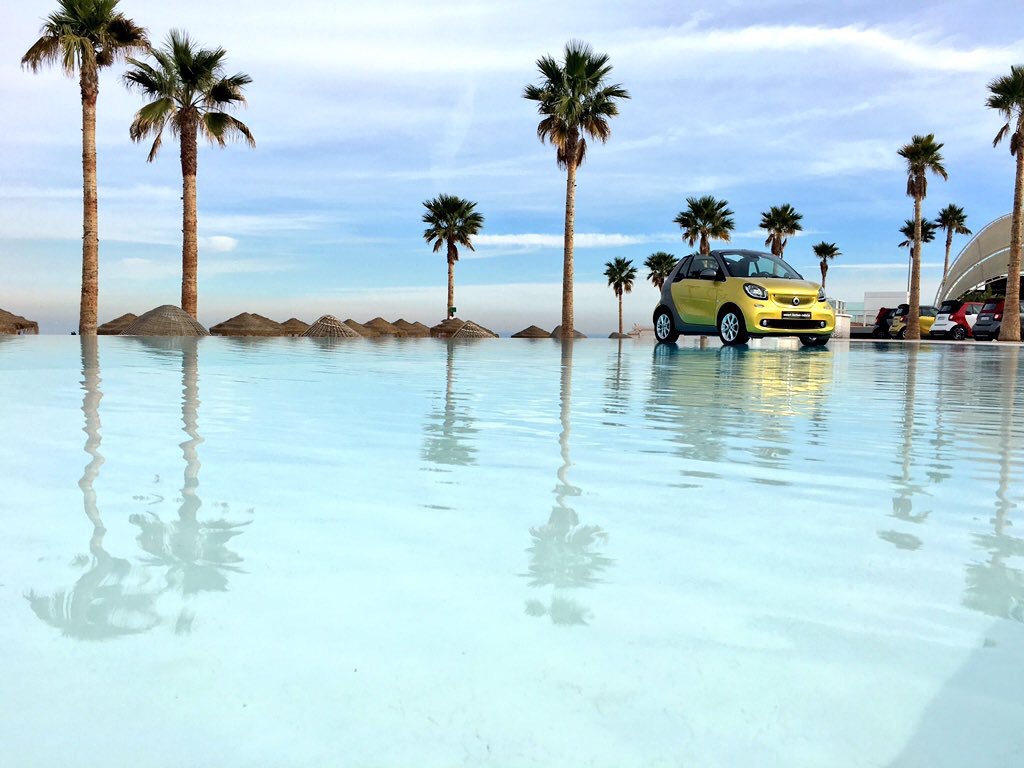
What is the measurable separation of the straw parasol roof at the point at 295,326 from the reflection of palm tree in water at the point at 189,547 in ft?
96.4

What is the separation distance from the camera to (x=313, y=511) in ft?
9.89

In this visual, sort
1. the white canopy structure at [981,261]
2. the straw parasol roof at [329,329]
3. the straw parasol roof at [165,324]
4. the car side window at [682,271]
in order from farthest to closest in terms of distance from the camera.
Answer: the white canopy structure at [981,261] → the straw parasol roof at [329,329] → the straw parasol roof at [165,324] → the car side window at [682,271]

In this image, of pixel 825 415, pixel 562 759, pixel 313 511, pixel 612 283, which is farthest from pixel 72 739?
pixel 612 283

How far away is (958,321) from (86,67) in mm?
33535

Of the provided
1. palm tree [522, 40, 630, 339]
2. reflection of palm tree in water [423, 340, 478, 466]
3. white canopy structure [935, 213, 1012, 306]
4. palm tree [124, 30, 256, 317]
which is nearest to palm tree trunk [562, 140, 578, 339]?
palm tree [522, 40, 630, 339]

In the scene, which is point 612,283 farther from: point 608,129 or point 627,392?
point 627,392

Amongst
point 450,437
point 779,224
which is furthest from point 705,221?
point 450,437

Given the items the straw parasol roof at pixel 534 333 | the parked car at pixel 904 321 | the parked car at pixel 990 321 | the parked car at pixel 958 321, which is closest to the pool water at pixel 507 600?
the straw parasol roof at pixel 534 333

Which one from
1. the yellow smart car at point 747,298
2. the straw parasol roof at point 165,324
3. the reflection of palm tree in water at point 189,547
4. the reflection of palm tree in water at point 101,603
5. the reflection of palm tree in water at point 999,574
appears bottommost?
the reflection of palm tree in water at point 101,603

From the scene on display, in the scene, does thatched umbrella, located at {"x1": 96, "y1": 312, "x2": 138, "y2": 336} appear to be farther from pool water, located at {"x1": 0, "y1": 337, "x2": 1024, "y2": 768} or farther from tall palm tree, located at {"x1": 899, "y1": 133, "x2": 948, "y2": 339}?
tall palm tree, located at {"x1": 899, "y1": 133, "x2": 948, "y2": 339}

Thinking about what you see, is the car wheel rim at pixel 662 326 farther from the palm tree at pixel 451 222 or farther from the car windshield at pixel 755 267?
the palm tree at pixel 451 222

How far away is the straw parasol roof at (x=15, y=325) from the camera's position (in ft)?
87.8

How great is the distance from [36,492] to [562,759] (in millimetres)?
2619

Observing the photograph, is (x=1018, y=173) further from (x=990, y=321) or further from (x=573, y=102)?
(x=573, y=102)
